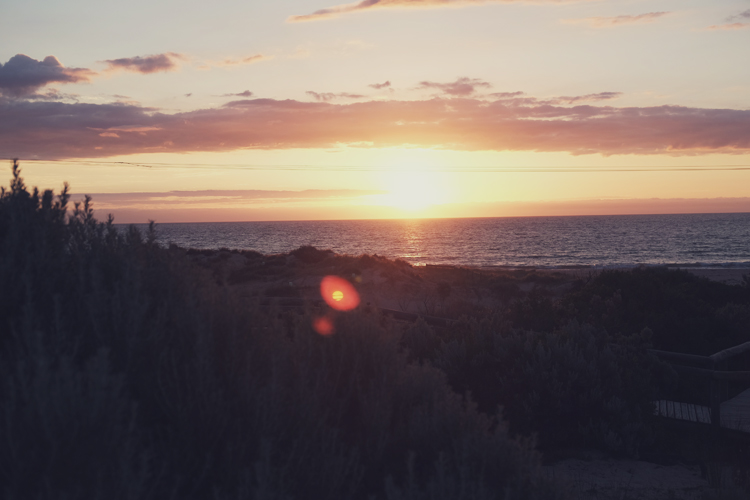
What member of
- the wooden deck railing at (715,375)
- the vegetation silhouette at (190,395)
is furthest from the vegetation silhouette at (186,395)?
the wooden deck railing at (715,375)

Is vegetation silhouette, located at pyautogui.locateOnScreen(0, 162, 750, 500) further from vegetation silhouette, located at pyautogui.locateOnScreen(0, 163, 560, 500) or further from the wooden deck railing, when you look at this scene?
the wooden deck railing

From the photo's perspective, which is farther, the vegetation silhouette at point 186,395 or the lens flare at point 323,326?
the lens flare at point 323,326

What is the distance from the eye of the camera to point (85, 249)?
3.28 m

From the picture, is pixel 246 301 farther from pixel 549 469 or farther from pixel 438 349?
pixel 438 349

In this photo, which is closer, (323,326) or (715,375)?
(323,326)

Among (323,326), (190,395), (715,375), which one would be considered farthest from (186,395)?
(715,375)

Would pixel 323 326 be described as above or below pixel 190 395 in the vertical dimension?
above

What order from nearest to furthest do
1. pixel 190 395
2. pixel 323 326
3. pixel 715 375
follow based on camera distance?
1. pixel 190 395
2. pixel 323 326
3. pixel 715 375

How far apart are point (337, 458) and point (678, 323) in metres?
9.53

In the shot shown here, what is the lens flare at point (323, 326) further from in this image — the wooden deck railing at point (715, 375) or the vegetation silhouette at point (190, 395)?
the wooden deck railing at point (715, 375)

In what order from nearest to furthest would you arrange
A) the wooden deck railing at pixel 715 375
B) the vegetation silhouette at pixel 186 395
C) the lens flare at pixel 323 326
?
the vegetation silhouette at pixel 186 395, the lens flare at pixel 323 326, the wooden deck railing at pixel 715 375

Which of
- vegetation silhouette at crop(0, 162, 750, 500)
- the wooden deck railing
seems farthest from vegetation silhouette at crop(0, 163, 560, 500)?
the wooden deck railing

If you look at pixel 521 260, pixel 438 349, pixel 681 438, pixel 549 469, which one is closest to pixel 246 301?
pixel 549 469

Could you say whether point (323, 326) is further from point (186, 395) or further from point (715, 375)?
point (715, 375)
